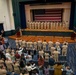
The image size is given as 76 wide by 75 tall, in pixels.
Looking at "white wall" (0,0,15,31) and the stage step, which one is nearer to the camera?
the stage step

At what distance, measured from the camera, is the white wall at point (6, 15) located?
1884cm

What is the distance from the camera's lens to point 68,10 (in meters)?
19.7

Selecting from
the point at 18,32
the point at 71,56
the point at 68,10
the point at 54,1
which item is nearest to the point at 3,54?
the point at 71,56

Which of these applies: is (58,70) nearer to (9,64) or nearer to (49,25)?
(9,64)

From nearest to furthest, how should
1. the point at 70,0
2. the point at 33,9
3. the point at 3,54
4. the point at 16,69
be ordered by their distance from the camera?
the point at 16,69 < the point at 3,54 < the point at 70,0 < the point at 33,9

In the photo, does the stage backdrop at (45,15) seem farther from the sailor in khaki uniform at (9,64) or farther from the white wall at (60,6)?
the sailor in khaki uniform at (9,64)

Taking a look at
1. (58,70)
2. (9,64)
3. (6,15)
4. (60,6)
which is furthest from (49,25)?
(58,70)

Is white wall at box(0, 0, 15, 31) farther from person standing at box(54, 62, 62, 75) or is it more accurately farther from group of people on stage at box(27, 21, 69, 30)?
person standing at box(54, 62, 62, 75)

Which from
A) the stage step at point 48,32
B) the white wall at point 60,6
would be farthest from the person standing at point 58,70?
the white wall at point 60,6

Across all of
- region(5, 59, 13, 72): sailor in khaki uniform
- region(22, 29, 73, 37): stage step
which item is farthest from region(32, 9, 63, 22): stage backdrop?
region(5, 59, 13, 72): sailor in khaki uniform

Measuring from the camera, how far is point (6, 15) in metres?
19.3

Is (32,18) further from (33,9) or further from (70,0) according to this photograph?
(70,0)

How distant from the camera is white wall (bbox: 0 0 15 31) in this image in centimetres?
1884

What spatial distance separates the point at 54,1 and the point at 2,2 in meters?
7.25
